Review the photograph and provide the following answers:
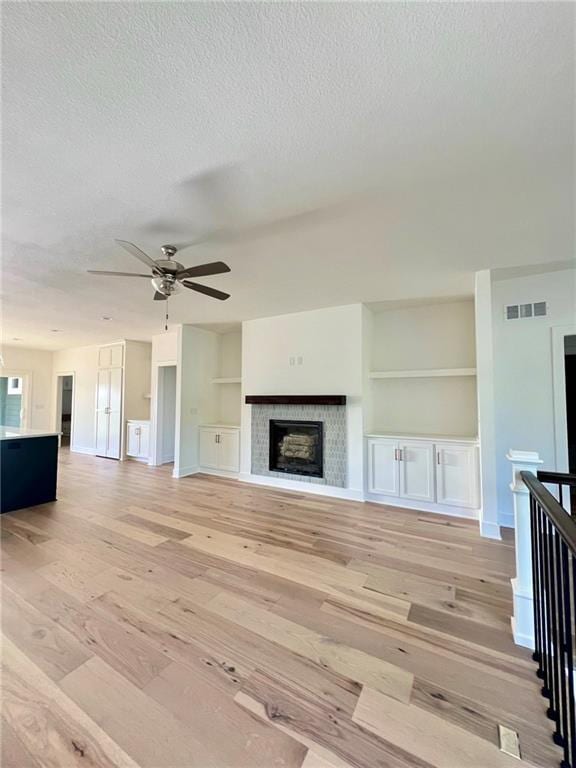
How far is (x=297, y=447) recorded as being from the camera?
4875 millimetres

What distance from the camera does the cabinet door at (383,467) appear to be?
13.5 ft

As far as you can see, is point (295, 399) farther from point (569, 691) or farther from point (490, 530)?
point (569, 691)

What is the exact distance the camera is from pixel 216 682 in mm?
1515

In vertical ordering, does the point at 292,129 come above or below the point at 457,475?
above

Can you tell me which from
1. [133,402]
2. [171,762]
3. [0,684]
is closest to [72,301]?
[133,402]

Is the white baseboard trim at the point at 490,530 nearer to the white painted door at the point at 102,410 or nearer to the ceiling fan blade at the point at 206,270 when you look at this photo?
the ceiling fan blade at the point at 206,270

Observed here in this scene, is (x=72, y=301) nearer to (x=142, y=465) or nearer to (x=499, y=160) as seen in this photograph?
(x=142, y=465)

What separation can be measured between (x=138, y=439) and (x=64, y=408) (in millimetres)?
5074

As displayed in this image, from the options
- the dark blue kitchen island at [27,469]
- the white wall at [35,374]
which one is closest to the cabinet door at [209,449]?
the dark blue kitchen island at [27,469]

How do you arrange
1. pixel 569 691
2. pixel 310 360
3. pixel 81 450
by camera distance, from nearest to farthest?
pixel 569 691 < pixel 310 360 < pixel 81 450

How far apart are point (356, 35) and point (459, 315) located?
391cm

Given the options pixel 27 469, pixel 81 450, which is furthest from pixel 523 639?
pixel 81 450

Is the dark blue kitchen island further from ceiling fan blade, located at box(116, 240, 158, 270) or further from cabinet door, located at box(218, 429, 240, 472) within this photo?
ceiling fan blade, located at box(116, 240, 158, 270)

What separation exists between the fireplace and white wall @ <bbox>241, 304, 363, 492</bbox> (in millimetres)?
468
